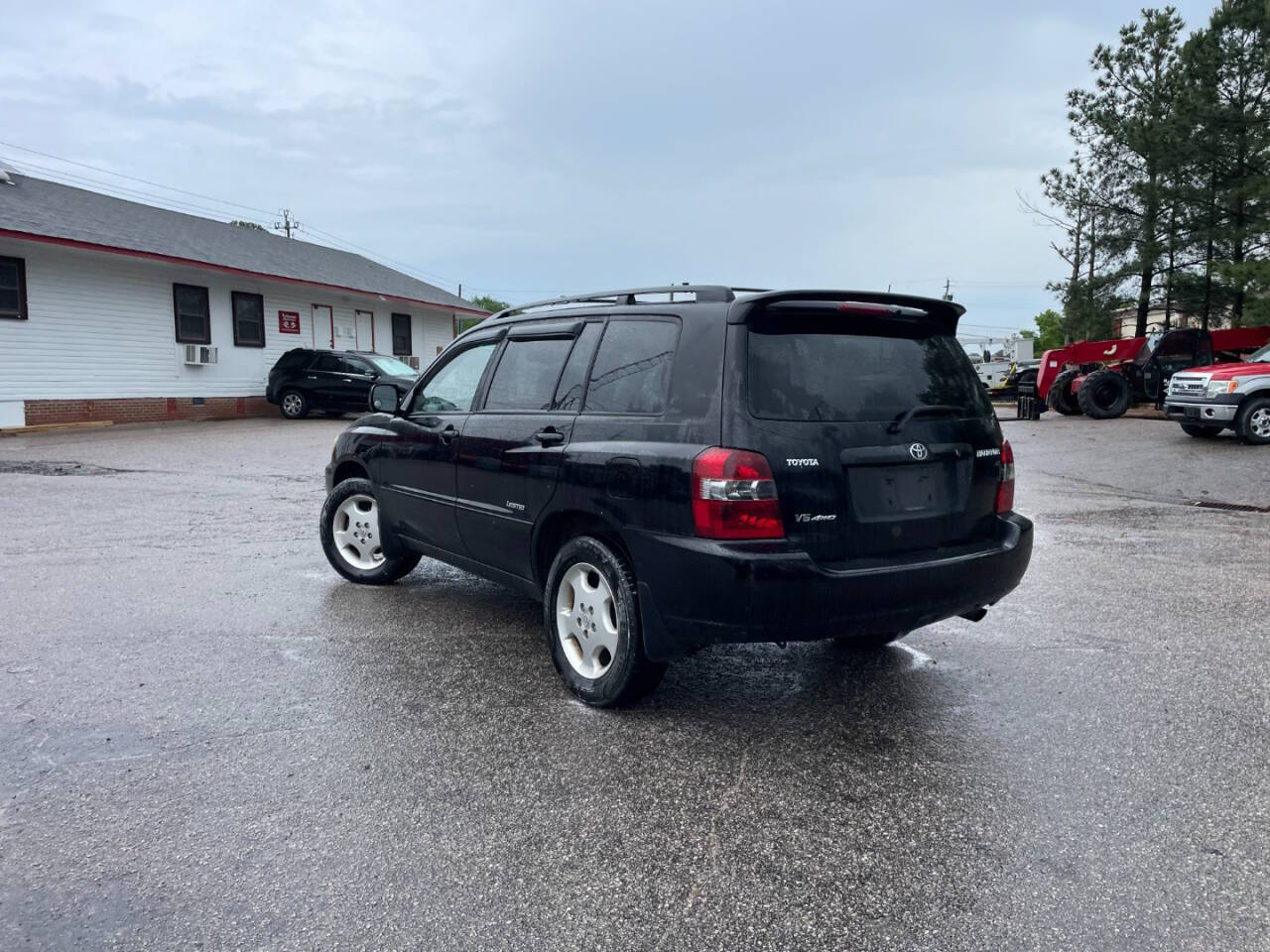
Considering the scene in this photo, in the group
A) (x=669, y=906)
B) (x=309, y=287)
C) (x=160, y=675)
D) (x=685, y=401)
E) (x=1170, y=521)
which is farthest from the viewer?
(x=309, y=287)

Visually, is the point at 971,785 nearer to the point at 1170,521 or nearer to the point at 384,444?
the point at 384,444

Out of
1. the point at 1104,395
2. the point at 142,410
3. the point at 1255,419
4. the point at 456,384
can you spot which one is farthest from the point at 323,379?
the point at 1255,419

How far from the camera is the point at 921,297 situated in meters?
4.16

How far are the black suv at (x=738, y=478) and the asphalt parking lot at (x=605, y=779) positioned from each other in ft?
1.56

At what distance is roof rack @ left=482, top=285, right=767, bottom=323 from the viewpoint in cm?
391

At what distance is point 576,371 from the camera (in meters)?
4.42

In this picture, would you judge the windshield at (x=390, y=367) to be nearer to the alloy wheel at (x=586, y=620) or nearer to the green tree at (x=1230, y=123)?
the alloy wheel at (x=586, y=620)

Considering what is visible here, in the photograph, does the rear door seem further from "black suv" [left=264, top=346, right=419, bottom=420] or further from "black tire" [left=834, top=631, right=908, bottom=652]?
"black suv" [left=264, top=346, right=419, bottom=420]

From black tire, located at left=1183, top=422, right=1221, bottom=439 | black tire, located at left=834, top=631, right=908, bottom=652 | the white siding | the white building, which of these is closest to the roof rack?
black tire, located at left=834, top=631, right=908, bottom=652

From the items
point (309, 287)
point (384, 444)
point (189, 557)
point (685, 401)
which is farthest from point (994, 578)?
point (309, 287)

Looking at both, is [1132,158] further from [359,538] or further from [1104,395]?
[359,538]

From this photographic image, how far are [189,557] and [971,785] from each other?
19.5 feet

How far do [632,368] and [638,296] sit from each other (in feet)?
1.35

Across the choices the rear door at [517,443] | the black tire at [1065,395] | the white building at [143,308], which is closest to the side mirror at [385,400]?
the rear door at [517,443]
